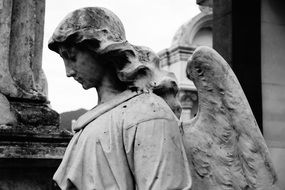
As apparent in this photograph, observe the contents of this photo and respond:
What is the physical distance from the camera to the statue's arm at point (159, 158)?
1983 mm

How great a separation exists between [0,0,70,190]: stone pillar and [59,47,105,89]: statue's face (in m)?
1.77

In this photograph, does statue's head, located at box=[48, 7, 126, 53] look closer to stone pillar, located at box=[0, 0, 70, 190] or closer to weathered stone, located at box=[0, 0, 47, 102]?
stone pillar, located at box=[0, 0, 70, 190]

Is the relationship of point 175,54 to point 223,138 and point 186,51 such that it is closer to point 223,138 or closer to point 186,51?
point 186,51

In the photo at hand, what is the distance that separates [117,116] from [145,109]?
0.14 m

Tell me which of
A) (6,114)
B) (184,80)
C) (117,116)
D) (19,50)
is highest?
(19,50)

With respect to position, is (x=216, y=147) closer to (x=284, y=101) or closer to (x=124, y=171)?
(x=124, y=171)

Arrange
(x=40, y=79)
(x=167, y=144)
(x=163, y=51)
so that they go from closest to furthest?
1. (x=167, y=144)
2. (x=40, y=79)
3. (x=163, y=51)

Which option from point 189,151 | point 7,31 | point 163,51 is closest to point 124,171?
point 189,151

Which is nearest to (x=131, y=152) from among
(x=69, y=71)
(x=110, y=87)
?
(x=110, y=87)

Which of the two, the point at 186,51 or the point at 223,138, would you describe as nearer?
the point at 223,138

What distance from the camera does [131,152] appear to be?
208 centimetres

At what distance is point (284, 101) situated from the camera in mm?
5785

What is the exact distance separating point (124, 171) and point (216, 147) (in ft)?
1.59

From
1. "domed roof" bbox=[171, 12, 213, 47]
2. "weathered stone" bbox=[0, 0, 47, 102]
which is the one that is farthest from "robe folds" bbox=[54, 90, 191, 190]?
"domed roof" bbox=[171, 12, 213, 47]
